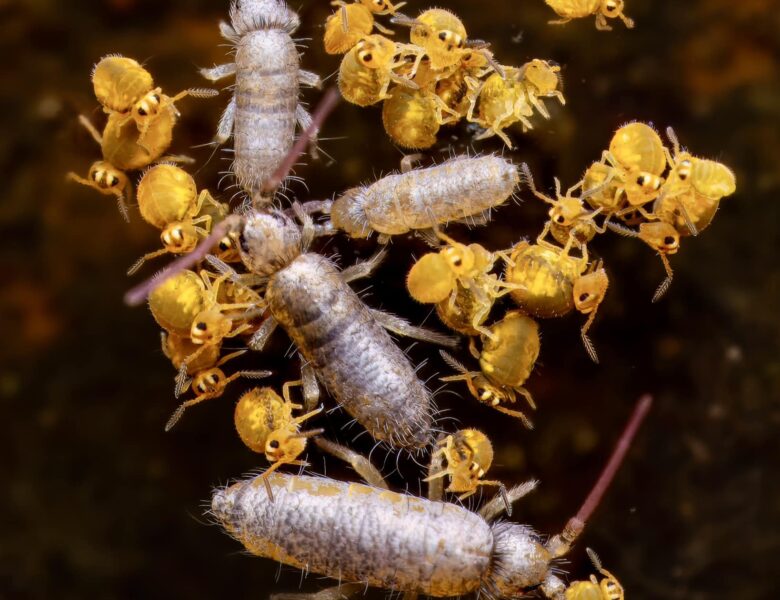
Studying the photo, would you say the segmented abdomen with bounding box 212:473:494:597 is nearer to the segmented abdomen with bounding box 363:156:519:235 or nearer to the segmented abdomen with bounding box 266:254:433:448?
the segmented abdomen with bounding box 266:254:433:448

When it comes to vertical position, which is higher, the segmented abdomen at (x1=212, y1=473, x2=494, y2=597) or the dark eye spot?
the dark eye spot

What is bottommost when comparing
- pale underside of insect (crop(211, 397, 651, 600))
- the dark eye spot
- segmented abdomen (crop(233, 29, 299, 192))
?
pale underside of insect (crop(211, 397, 651, 600))

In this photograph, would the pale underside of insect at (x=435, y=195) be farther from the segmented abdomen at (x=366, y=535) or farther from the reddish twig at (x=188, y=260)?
the segmented abdomen at (x=366, y=535)

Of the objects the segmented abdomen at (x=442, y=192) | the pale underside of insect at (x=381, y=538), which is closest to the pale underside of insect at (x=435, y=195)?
the segmented abdomen at (x=442, y=192)

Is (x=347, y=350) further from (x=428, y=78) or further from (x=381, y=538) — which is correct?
(x=428, y=78)

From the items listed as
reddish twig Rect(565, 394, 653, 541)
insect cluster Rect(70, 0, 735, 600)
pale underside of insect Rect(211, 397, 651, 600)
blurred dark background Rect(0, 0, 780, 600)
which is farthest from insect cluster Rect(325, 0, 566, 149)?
pale underside of insect Rect(211, 397, 651, 600)

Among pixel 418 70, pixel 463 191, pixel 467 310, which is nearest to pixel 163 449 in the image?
pixel 467 310

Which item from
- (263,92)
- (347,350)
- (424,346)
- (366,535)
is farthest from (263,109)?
(366,535)

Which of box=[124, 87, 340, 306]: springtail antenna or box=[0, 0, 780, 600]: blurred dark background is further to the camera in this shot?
box=[0, 0, 780, 600]: blurred dark background
